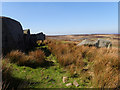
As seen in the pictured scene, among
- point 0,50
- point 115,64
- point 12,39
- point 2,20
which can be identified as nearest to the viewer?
point 115,64

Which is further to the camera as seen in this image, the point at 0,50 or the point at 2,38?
the point at 2,38

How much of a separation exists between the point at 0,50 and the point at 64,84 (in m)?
3.79

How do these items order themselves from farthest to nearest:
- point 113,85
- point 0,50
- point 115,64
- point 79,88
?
point 0,50 < point 115,64 < point 79,88 < point 113,85

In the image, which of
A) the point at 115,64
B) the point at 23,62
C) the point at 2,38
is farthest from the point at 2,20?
the point at 115,64

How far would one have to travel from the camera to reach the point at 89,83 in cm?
258

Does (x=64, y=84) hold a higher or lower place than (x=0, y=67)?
lower

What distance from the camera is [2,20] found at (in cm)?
498

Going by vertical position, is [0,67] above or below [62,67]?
above

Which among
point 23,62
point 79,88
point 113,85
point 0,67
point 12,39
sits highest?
point 12,39

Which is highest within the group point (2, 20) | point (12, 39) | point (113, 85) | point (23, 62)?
point (2, 20)

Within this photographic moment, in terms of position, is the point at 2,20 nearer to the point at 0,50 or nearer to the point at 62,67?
the point at 0,50

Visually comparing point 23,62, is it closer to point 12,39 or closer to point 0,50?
point 0,50

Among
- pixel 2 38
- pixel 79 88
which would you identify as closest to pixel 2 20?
pixel 2 38

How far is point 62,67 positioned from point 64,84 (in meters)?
1.33
